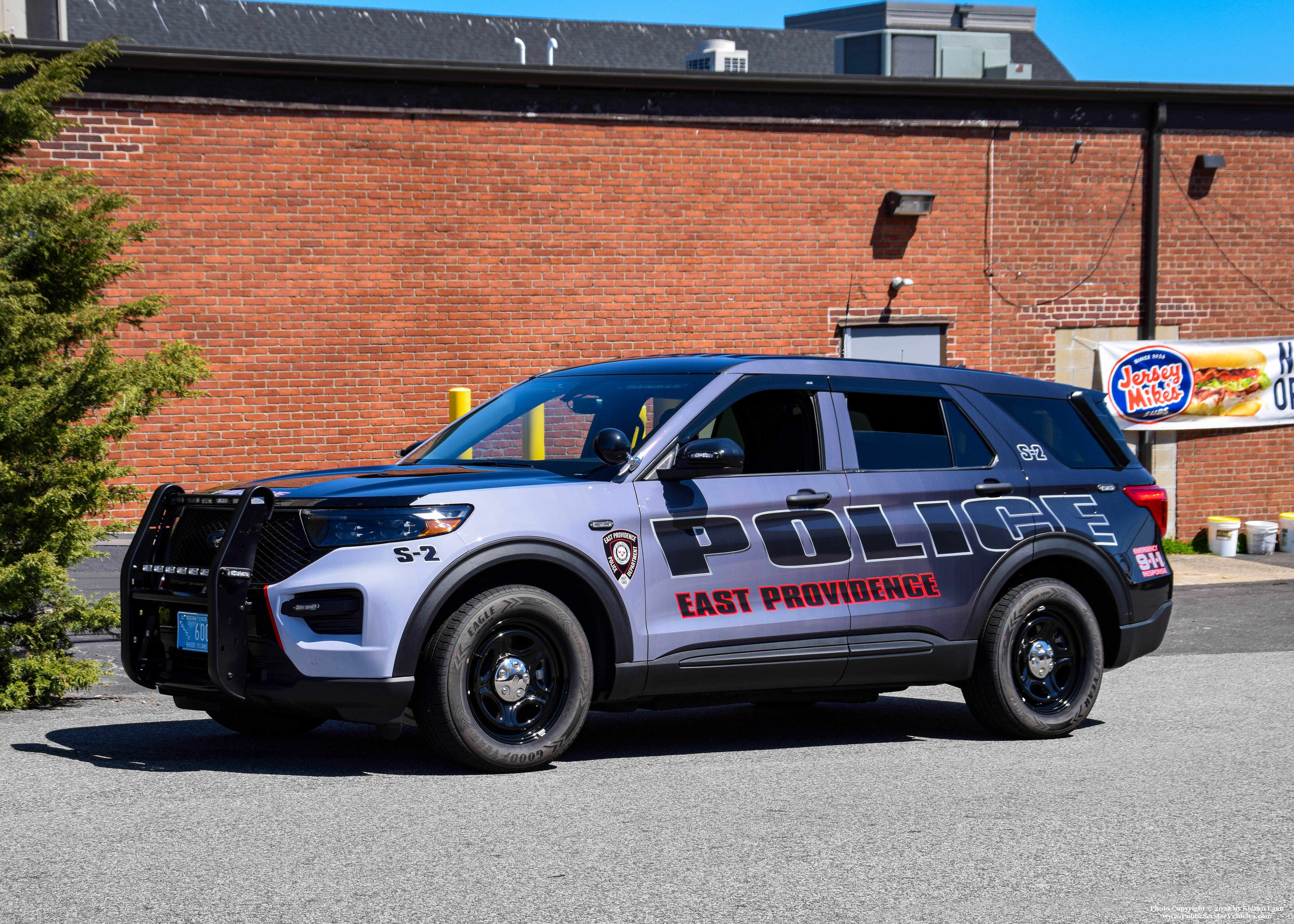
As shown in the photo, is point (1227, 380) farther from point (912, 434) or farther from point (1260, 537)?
point (912, 434)

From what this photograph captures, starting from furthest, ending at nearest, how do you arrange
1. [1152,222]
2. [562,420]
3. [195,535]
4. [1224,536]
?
[1224,536], [1152,222], [562,420], [195,535]

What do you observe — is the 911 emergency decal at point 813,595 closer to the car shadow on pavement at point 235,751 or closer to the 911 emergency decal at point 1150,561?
the car shadow on pavement at point 235,751

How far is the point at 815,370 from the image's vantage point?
24.0ft

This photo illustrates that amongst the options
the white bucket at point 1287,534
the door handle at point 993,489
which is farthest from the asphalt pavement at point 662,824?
the white bucket at point 1287,534

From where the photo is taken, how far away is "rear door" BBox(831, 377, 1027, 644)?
7.13 m

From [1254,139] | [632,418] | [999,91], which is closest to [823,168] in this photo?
[999,91]

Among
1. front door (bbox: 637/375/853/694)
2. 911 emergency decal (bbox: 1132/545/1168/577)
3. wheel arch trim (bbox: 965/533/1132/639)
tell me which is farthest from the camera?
911 emergency decal (bbox: 1132/545/1168/577)

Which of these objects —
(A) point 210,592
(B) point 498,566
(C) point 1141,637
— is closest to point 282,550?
(A) point 210,592

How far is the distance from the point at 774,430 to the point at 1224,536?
12964 millimetres

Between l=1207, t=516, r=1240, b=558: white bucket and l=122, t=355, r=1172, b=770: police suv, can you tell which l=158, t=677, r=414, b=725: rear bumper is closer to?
l=122, t=355, r=1172, b=770: police suv

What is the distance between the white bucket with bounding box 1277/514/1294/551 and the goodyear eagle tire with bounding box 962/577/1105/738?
12072 mm

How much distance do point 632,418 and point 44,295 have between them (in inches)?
143

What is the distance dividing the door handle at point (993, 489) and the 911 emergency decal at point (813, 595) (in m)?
0.57

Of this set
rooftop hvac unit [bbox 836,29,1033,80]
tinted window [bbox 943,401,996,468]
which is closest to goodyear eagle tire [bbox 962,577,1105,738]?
tinted window [bbox 943,401,996,468]
